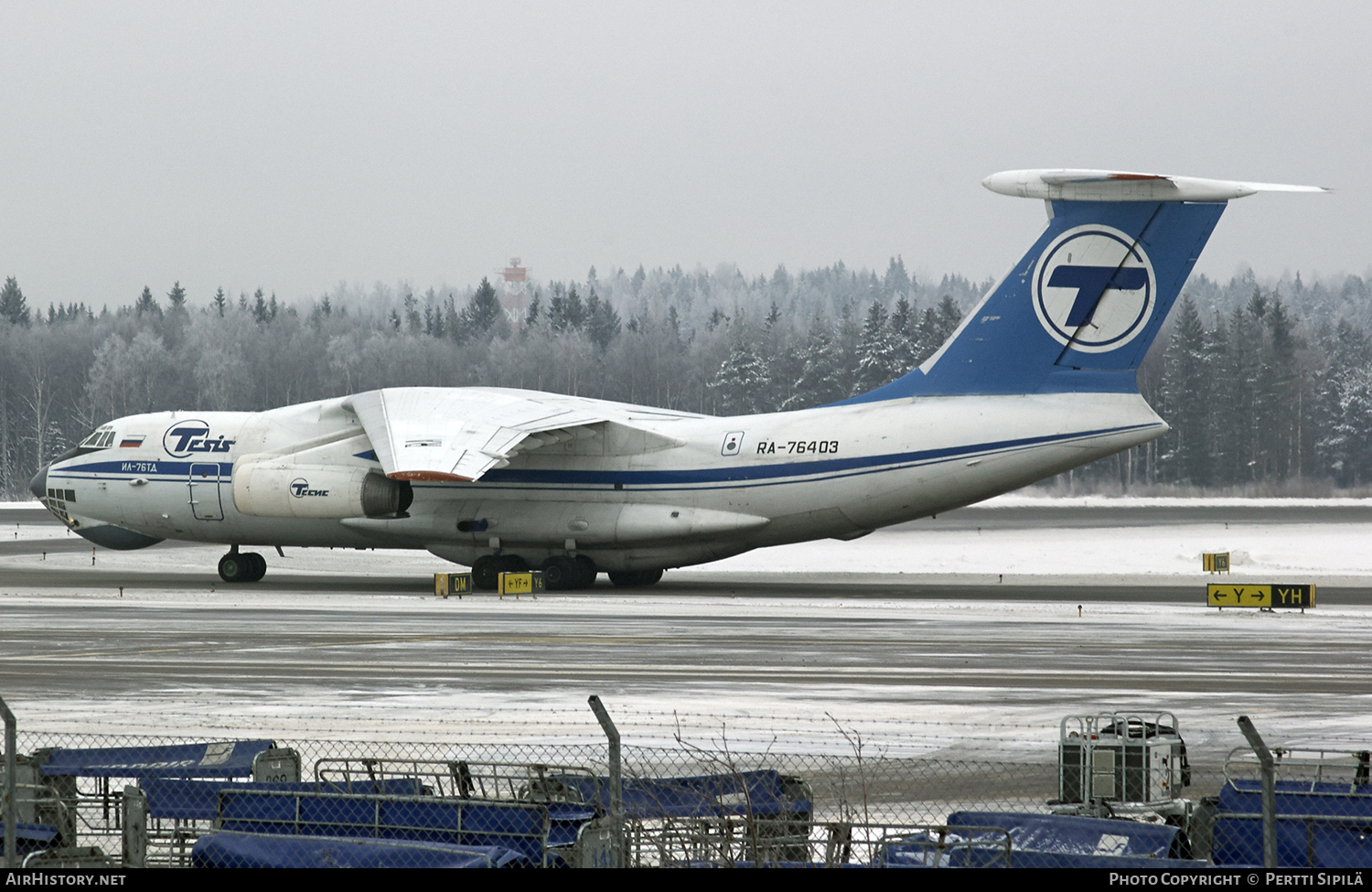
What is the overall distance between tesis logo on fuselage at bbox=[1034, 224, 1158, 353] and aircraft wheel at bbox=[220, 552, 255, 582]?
55.6 feet

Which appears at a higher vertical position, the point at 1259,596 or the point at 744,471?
the point at 744,471

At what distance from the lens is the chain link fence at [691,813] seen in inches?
279

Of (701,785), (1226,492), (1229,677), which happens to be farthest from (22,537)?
(1226,492)

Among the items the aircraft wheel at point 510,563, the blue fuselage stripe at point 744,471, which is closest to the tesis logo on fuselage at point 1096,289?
the blue fuselage stripe at point 744,471

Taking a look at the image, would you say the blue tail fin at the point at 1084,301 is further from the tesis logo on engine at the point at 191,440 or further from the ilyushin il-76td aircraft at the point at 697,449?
the tesis logo on engine at the point at 191,440

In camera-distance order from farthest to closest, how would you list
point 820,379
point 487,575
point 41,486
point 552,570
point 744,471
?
point 820,379, point 41,486, point 487,575, point 552,570, point 744,471

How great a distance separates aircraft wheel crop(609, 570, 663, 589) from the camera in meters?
30.5

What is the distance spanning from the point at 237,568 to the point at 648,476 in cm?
960

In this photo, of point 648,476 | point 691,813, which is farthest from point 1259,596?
point 691,813

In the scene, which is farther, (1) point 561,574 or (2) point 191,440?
(2) point 191,440

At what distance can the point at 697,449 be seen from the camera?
1096 inches

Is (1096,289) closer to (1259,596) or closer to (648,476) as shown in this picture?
(1259,596)

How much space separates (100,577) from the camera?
32844 mm
